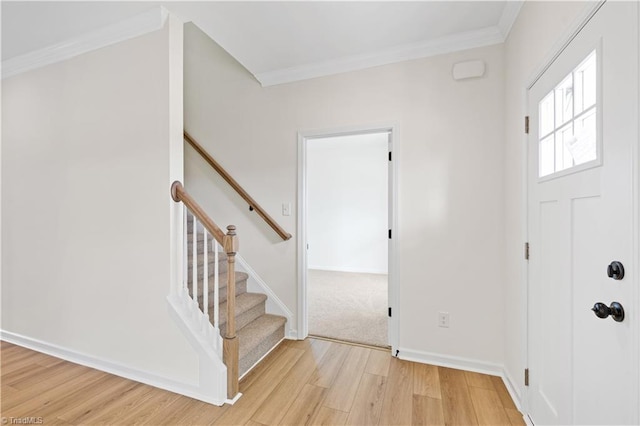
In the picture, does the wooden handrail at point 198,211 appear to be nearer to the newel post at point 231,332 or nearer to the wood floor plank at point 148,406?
the newel post at point 231,332

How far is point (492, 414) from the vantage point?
5.25ft

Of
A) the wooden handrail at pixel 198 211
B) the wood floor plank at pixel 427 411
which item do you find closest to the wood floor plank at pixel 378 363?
the wood floor plank at pixel 427 411

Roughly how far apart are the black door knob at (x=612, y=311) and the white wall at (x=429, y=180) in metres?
1.17

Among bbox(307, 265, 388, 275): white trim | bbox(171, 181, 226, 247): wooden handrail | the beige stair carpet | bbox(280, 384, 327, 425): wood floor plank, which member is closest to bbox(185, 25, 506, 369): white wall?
the beige stair carpet

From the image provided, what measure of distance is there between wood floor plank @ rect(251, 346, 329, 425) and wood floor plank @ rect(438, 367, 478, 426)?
0.91 meters

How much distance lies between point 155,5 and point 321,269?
4760 millimetres

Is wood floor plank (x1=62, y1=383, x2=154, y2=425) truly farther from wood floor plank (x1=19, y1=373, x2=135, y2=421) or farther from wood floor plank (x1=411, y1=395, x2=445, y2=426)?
wood floor plank (x1=411, y1=395, x2=445, y2=426)

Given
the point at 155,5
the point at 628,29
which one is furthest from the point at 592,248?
the point at 155,5

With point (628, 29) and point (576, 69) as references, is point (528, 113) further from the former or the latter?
point (628, 29)

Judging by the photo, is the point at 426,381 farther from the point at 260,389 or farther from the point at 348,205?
the point at 348,205

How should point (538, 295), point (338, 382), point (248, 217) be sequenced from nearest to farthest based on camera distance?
point (538, 295)
point (338, 382)
point (248, 217)

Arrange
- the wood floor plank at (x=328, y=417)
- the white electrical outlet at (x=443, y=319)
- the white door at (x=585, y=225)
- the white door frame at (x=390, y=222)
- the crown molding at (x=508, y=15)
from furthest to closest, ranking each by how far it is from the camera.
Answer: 1. the white door frame at (x=390, y=222)
2. the white electrical outlet at (x=443, y=319)
3. the crown molding at (x=508, y=15)
4. the wood floor plank at (x=328, y=417)
5. the white door at (x=585, y=225)

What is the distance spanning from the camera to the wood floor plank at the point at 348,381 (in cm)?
169

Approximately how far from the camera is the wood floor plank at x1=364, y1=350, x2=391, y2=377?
2.03 metres
